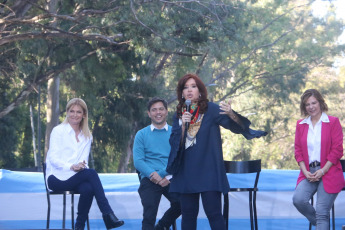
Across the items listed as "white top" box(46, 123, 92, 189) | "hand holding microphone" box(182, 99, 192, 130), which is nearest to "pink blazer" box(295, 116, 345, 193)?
"hand holding microphone" box(182, 99, 192, 130)

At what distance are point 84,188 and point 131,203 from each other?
114 cm

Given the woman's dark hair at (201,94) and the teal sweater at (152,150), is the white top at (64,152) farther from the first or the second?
the woman's dark hair at (201,94)

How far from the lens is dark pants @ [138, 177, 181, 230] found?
550cm

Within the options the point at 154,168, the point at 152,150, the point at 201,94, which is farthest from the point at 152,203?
the point at 201,94

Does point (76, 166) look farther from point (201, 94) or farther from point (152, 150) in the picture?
point (201, 94)

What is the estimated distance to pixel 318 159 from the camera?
539 cm

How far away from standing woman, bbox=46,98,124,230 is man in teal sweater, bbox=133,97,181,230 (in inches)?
13.8

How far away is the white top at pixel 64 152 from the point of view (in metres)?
5.77

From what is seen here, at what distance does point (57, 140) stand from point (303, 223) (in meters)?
2.90

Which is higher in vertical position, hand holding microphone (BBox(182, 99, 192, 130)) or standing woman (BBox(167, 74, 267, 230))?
hand holding microphone (BBox(182, 99, 192, 130))

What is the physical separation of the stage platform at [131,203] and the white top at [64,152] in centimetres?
82

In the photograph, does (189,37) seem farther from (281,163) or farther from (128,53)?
(281,163)

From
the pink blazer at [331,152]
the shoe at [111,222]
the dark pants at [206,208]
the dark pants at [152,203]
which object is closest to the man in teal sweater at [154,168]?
the dark pants at [152,203]

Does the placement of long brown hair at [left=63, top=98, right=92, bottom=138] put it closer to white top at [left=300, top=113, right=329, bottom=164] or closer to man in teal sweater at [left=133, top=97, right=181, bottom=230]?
man in teal sweater at [left=133, top=97, right=181, bottom=230]
